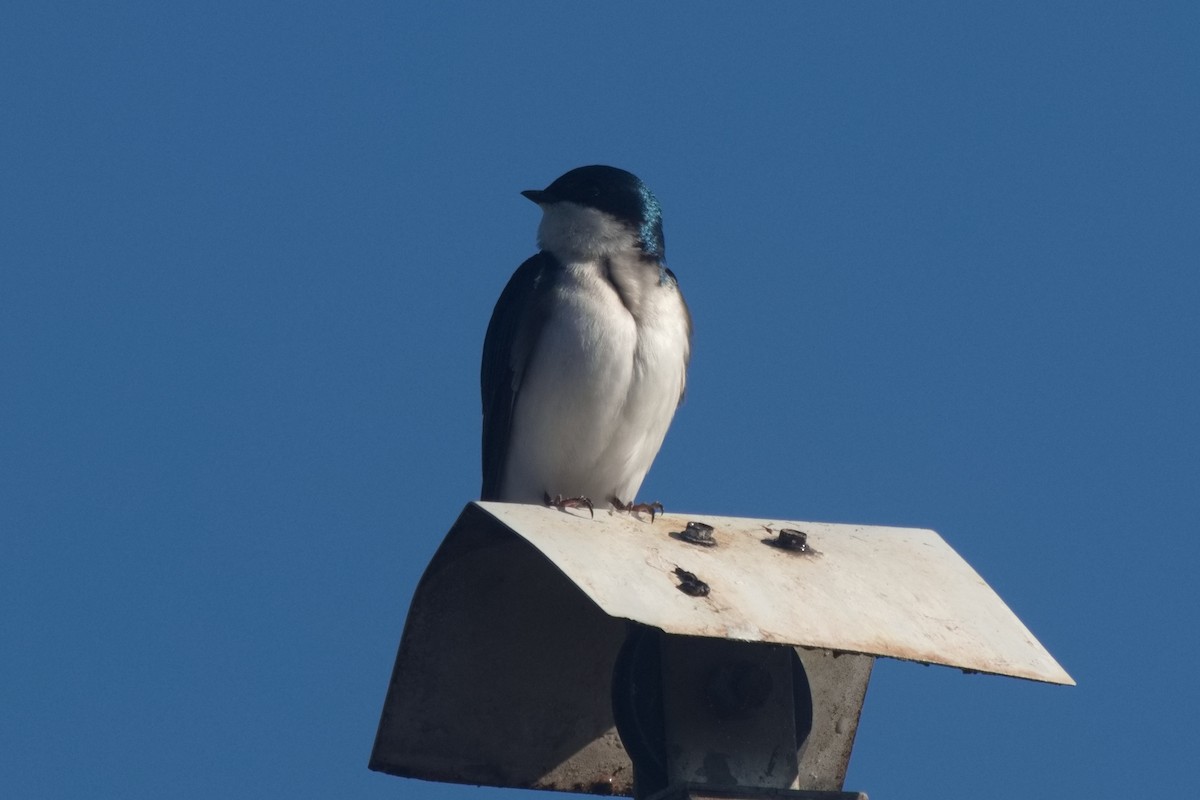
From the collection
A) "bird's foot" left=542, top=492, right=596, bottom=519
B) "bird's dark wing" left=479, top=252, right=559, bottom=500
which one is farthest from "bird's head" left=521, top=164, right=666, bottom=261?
"bird's foot" left=542, top=492, right=596, bottom=519

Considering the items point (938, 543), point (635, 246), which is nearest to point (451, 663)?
point (938, 543)

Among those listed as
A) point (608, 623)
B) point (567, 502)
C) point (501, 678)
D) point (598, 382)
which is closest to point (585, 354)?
point (598, 382)

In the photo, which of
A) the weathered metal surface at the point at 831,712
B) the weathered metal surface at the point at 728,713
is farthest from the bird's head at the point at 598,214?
the weathered metal surface at the point at 728,713

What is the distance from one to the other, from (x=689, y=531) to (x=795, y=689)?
1.63 feet

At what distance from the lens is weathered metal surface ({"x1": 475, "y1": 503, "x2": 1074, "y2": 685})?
4539 mm

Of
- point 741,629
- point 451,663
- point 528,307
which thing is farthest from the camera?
point 528,307

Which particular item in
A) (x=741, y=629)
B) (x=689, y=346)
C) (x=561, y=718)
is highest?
(x=689, y=346)

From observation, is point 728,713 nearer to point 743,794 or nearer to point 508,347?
point 743,794

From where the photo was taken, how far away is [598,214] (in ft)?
25.8

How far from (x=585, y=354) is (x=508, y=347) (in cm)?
39

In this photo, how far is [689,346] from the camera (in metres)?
7.68

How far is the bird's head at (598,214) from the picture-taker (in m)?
7.75

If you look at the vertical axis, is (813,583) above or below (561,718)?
above

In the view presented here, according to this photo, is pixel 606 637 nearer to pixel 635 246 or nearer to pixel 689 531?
pixel 689 531
